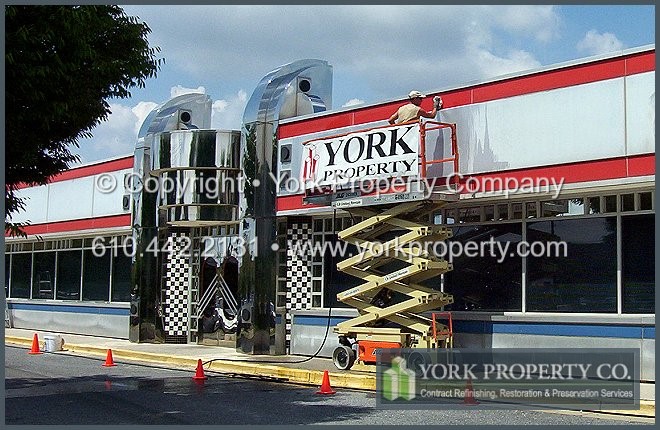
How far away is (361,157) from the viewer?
17062 mm

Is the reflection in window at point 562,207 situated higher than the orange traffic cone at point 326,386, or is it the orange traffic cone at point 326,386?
the reflection in window at point 562,207

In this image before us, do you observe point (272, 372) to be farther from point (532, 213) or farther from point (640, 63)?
point (640, 63)

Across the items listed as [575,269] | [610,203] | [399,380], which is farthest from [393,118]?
[399,380]

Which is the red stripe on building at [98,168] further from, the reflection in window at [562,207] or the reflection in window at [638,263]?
the reflection in window at [638,263]

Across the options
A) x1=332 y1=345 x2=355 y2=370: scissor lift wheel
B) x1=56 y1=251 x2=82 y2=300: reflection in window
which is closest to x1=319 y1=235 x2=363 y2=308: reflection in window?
x1=332 y1=345 x2=355 y2=370: scissor lift wheel

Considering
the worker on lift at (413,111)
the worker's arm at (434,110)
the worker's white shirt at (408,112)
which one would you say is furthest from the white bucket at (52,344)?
the worker's arm at (434,110)

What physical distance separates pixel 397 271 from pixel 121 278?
12438 millimetres

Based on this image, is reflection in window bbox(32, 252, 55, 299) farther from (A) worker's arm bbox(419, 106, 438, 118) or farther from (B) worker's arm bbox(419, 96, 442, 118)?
(A) worker's arm bbox(419, 106, 438, 118)

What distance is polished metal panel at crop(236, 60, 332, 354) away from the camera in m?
20.3

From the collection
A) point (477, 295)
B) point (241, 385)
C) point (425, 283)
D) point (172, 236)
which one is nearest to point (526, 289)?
point (477, 295)

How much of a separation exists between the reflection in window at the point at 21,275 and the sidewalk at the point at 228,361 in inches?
216

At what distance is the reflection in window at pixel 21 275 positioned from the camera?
31.6m

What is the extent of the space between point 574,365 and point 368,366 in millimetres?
3694

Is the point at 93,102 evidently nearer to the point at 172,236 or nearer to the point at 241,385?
the point at 241,385
